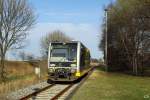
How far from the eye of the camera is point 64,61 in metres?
33.5

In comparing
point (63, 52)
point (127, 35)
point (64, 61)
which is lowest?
point (64, 61)

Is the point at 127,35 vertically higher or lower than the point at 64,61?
higher

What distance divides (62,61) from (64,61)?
15cm

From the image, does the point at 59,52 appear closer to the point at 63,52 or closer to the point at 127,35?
the point at 63,52

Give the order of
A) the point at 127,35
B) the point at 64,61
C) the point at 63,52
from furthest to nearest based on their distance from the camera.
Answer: the point at 127,35
the point at 63,52
the point at 64,61

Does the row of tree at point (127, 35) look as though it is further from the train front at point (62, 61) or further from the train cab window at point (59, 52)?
the train cab window at point (59, 52)

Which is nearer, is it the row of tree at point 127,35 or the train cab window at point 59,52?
the train cab window at point 59,52

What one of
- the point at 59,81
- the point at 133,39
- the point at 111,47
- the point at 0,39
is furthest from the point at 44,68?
the point at 111,47

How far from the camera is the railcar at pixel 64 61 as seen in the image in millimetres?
33344

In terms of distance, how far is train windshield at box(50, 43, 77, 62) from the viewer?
33688 millimetres

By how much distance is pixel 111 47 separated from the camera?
77500 mm

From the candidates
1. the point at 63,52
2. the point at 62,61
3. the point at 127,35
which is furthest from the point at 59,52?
the point at 127,35

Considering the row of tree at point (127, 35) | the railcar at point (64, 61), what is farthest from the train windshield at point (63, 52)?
the row of tree at point (127, 35)

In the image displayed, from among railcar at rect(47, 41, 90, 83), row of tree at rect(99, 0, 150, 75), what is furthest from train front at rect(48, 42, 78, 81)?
row of tree at rect(99, 0, 150, 75)
